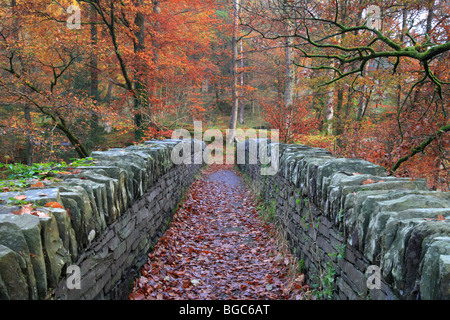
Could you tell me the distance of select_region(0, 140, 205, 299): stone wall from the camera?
5.42 feet

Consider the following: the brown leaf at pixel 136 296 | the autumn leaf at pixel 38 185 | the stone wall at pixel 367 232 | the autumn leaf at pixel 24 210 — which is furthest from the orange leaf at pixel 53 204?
the stone wall at pixel 367 232

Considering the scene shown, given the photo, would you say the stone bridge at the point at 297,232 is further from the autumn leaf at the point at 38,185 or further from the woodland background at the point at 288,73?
the woodland background at the point at 288,73

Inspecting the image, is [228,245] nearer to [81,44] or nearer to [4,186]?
[4,186]

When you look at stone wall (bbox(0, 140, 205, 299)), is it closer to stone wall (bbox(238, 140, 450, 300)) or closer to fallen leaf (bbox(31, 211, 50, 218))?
fallen leaf (bbox(31, 211, 50, 218))

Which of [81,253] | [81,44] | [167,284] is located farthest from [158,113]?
[81,253]

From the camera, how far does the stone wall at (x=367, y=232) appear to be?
1.70 metres

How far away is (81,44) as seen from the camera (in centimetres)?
998

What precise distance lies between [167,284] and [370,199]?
2916mm

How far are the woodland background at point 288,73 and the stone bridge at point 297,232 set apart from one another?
2358mm

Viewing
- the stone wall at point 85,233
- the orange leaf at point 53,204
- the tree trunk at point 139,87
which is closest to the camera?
the stone wall at point 85,233

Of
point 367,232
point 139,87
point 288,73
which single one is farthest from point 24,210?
point 288,73

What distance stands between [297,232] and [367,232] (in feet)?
7.88

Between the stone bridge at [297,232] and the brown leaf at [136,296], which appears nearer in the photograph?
the stone bridge at [297,232]
